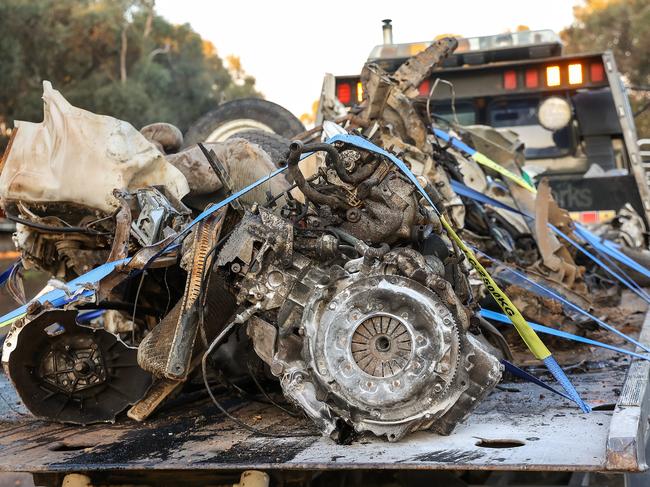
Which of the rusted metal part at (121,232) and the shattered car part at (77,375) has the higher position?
the rusted metal part at (121,232)

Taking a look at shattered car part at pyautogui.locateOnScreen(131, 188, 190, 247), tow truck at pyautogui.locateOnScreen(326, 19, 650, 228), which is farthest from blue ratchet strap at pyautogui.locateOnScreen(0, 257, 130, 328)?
tow truck at pyautogui.locateOnScreen(326, 19, 650, 228)

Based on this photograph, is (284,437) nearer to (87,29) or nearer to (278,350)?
(278,350)

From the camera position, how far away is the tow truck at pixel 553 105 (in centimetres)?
697

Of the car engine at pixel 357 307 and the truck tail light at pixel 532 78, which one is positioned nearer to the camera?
the car engine at pixel 357 307

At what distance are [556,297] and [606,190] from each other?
2.84 meters

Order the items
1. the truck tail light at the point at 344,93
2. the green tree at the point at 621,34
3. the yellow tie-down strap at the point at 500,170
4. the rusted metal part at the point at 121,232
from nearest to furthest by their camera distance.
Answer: the rusted metal part at the point at 121,232, the yellow tie-down strap at the point at 500,170, the truck tail light at the point at 344,93, the green tree at the point at 621,34

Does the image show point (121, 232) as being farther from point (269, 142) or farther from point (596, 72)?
point (596, 72)

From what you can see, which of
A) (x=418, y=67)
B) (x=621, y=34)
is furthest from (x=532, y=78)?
(x=621, y=34)

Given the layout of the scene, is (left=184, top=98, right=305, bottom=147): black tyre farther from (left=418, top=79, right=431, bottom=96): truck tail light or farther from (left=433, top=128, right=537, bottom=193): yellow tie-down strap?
(left=418, top=79, right=431, bottom=96): truck tail light

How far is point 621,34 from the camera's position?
44.3 metres

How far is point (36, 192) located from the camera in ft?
12.4

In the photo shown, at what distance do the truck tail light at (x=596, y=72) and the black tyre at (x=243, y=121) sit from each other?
2.25m

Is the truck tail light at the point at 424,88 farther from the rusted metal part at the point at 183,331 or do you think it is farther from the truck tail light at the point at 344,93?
the rusted metal part at the point at 183,331

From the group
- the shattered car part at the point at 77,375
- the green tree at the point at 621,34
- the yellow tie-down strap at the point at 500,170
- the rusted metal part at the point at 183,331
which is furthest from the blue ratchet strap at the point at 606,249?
the green tree at the point at 621,34
